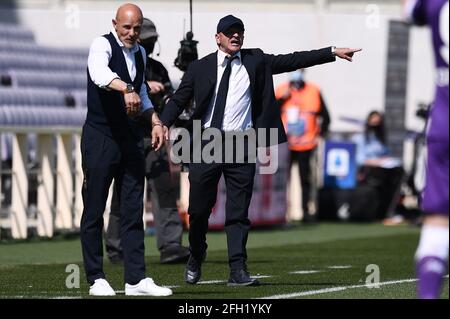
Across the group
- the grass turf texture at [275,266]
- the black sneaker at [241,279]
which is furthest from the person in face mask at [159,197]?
the black sneaker at [241,279]

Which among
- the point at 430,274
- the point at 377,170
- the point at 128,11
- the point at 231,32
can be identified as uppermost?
the point at 128,11

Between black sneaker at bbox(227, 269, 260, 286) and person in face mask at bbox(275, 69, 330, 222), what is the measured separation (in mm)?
10133

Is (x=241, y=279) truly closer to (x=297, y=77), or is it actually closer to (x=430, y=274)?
(x=430, y=274)

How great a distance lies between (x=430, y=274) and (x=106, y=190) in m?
3.10

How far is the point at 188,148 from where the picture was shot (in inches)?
473

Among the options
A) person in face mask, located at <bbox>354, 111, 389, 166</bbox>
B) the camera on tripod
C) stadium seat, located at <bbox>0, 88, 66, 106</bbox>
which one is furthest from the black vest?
person in face mask, located at <bbox>354, 111, 389, 166</bbox>

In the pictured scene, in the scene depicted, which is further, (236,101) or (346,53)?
(236,101)

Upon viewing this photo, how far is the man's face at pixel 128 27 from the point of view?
10.6 metres

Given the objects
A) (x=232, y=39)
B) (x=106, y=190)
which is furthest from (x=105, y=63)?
(x=232, y=39)

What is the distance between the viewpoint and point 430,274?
27.5 feet

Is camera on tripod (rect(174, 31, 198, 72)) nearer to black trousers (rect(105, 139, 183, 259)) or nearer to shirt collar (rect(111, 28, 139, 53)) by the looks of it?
black trousers (rect(105, 139, 183, 259))
